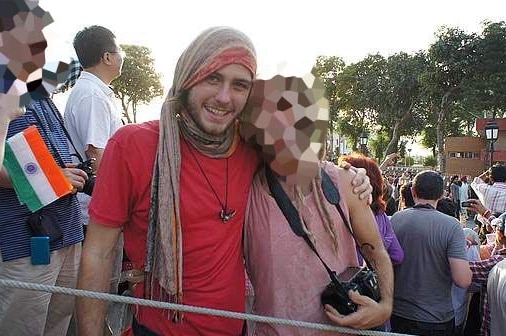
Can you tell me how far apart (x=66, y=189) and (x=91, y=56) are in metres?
Result: 1.06

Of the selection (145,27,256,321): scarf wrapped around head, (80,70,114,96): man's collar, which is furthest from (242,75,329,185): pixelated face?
(80,70,114,96): man's collar

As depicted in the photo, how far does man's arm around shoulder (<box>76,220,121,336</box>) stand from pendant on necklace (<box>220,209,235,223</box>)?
34 cm

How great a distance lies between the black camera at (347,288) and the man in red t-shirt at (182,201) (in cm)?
33

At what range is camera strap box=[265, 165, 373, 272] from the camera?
1.68 metres

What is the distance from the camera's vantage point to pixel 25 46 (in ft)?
3.93

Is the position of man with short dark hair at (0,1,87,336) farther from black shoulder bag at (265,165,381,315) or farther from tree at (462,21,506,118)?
tree at (462,21,506,118)

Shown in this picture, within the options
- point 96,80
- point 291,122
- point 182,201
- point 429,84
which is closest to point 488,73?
point 429,84

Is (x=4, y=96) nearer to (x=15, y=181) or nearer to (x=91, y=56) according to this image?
(x=15, y=181)

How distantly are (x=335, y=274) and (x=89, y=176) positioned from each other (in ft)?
4.41

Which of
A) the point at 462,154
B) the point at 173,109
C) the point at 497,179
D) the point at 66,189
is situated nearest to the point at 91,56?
the point at 66,189

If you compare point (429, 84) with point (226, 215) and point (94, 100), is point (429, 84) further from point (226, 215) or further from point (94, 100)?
point (226, 215)

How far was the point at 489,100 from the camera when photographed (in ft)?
94.8

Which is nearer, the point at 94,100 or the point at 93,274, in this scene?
the point at 93,274

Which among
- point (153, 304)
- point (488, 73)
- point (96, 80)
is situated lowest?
point (153, 304)
